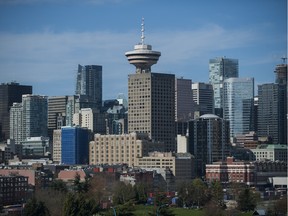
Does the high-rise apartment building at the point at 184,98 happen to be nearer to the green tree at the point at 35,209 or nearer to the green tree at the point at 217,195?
the green tree at the point at 217,195

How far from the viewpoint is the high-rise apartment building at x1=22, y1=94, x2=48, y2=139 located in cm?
14188

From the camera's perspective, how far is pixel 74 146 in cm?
11962

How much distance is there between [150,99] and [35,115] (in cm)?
2837

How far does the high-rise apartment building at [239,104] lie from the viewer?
14950 cm

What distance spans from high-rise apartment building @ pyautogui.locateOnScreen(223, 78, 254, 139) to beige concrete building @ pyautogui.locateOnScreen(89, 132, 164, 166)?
1363 inches

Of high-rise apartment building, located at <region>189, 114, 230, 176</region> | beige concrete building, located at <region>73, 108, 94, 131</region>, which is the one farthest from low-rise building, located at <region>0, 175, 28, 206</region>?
beige concrete building, located at <region>73, 108, 94, 131</region>

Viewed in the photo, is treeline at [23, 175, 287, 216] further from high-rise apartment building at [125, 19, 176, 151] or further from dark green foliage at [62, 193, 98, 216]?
high-rise apartment building at [125, 19, 176, 151]

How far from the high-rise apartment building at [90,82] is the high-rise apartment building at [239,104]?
17.5 m

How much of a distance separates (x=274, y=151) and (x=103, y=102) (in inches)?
1603

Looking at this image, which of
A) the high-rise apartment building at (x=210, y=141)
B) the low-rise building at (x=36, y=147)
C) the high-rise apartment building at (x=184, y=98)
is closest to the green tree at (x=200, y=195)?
the high-rise apartment building at (x=210, y=141)

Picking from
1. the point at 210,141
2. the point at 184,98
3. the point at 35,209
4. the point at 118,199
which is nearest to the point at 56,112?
the point at 184,98

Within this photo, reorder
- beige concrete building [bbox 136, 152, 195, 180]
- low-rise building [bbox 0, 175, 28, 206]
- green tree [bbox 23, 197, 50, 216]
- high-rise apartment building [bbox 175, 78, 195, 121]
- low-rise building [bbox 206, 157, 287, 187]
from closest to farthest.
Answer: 1. green tree [bbox 23, 197, 50, 216]
2. low-rise building [bbox 0, 175, 28, 206]
3. low-rise building [bbox 206, 157, 287, 187]
4. beige concrete building [bbox 136, 152, 195, 180]
5. high-rise apartment building [bbox 175, 78, 195, 121]

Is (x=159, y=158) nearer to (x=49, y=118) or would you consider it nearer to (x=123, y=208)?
(x=49, y=118)

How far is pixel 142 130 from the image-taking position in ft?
390
